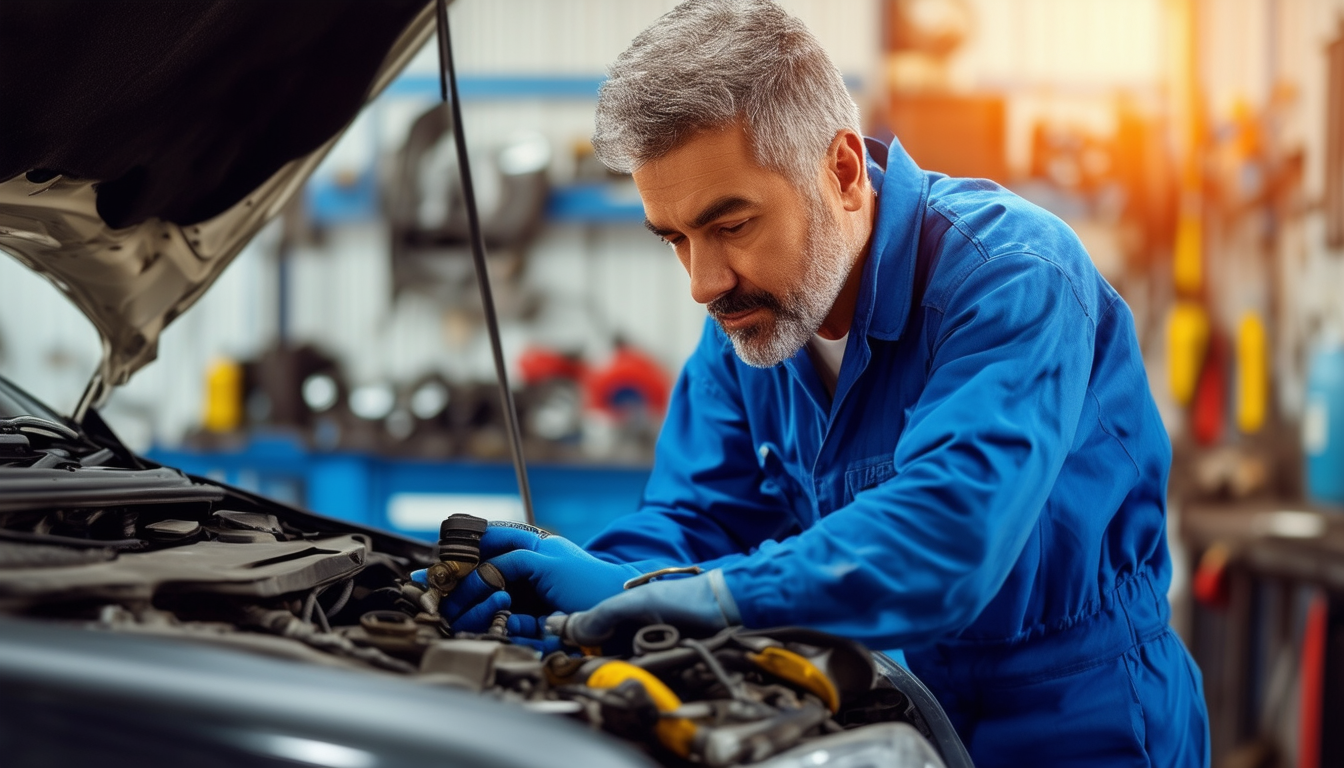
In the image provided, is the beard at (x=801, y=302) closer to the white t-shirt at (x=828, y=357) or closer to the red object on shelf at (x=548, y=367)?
the white t-shirt at (x=828, y=357)

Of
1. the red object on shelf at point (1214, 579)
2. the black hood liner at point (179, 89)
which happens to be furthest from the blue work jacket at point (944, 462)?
the red object on shelf at point (1214, 579)

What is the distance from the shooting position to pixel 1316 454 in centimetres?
337

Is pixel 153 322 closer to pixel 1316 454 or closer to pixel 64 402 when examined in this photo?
pixel 1316 454

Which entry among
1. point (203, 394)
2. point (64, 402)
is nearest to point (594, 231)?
point (203, 394)

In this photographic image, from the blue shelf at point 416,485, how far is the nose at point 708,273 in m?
2.85

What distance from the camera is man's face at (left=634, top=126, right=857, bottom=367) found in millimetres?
1147

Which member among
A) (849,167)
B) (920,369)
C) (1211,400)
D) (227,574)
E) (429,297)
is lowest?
(1211,400)

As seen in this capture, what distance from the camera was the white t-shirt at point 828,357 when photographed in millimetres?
1385

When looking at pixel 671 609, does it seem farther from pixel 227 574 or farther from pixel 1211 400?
pixel 1211 400

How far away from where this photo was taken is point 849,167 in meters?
1.27

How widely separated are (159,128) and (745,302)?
0.80m

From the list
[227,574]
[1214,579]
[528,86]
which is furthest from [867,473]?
[528,86]

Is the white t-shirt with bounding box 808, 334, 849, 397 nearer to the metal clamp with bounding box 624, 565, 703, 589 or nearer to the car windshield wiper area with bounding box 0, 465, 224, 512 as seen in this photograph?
the metal clamp with bounding box 624, 565, 703, 589

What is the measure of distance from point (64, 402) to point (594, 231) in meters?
2.90
